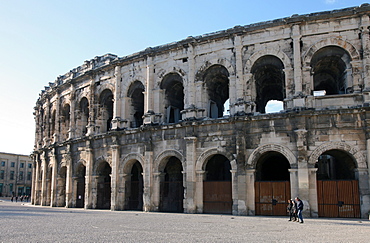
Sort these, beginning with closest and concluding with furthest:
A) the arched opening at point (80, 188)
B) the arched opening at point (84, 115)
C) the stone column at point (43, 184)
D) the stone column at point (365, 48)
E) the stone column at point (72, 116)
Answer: the stone column at point (365, 48)
the arched opening at point (80, 188)
the stone column at point (72, 116)
the arched opening at point (84, 115)
the stone column at point (43, 184)

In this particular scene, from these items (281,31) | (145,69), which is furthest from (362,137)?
(145,69)

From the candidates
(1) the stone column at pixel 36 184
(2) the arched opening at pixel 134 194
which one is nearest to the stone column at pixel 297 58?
(2) the arched opening at pixel 134 194

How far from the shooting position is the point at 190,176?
65.2 feet

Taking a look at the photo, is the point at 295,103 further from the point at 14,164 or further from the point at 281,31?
the point at 14,164

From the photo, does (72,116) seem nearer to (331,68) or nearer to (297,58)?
(297,58)

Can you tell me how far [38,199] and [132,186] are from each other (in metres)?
12.1

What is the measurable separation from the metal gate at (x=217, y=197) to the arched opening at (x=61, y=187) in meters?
13.1

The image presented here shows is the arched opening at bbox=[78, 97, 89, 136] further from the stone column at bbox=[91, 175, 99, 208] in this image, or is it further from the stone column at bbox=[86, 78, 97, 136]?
the stone column at bbox=[91, 175, 99, 208]

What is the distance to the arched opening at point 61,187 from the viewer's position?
28.3 m

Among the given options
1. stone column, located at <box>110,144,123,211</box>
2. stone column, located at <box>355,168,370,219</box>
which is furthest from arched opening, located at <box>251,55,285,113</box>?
stone column, located at <box>110,144,123,211</box>

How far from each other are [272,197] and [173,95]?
8.69 metres

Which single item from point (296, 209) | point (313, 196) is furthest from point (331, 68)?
point (296, 209)

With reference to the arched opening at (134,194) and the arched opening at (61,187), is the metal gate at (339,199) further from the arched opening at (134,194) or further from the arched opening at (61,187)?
the arched opening at (61,187)

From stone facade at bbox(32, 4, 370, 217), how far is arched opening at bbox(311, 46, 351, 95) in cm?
6
